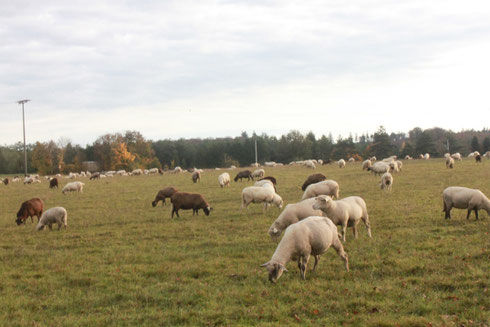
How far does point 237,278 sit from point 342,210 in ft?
13.5

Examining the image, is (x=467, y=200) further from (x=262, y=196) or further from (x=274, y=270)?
(x=274, y=270)

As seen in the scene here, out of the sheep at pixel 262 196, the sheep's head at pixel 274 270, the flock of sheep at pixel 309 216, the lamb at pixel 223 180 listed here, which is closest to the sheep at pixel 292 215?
the flock of sheep at pixel 309 216

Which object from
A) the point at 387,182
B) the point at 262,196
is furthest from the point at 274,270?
the point at 387,182

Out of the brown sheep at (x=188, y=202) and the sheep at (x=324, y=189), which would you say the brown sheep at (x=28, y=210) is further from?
the sheep at (x=324, y=189)

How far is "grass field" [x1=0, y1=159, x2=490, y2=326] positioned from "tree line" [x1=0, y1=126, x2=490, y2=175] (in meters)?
91.5

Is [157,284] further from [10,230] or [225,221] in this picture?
[10,230]

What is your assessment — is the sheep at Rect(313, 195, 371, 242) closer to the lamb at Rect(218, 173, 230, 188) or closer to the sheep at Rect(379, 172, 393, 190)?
the sheep at Rect(379, 172, 393, 190)

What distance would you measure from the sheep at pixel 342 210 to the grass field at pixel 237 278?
616 mm

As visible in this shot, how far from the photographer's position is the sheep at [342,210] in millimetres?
11438

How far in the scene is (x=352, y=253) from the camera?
34.7ft

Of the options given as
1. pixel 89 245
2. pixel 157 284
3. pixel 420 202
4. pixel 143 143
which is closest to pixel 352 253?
pixel 157 284

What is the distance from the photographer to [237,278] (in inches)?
364

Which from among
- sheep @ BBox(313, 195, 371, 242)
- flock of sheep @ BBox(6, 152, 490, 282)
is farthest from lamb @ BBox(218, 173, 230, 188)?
sheep @ BBox(313, 195, 371, 242)

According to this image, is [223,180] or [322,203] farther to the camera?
[223,180]
